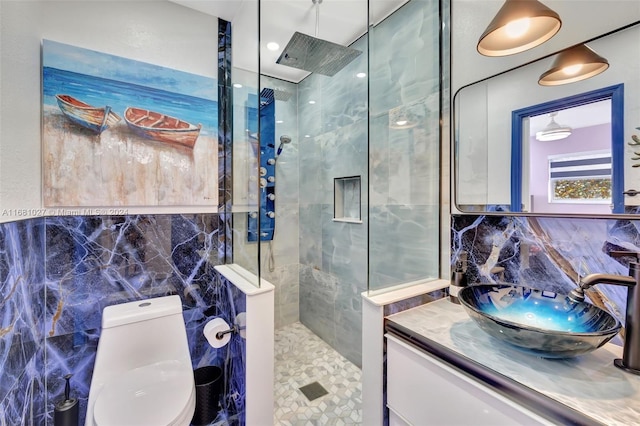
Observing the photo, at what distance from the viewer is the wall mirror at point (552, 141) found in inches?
39.0

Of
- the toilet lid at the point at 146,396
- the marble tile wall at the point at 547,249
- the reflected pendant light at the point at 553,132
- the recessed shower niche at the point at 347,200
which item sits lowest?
the toilet lid at the point at 146,396

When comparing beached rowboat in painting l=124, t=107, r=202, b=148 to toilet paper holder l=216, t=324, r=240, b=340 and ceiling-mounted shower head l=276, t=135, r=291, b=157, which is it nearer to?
ceiling-mounted shower head l=276, t=135, r=291, b=157

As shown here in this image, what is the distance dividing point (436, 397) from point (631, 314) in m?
0.70

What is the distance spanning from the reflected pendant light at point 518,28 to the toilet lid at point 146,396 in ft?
7.16

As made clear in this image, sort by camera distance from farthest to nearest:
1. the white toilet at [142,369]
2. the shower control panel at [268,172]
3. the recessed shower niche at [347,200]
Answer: the shower control panel at [268,172]
the recessed shower niche at [347,200]
the white toilet at [142,369]

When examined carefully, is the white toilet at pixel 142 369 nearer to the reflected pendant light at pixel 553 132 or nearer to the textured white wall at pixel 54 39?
the textured white wall at pixel 54 39

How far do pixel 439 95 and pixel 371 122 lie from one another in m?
0.48

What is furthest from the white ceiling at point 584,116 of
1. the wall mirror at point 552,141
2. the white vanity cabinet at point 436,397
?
the white vanity cabinet at point 436,397

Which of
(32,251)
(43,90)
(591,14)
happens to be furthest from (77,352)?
(591,14)

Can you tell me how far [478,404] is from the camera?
2.93ft

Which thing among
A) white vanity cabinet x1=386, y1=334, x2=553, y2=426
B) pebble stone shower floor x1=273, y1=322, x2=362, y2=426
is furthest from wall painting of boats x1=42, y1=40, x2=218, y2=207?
white vanity cabinet x1=386, y1=334, x2=553, y2=426

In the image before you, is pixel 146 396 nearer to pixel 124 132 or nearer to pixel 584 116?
pixel 124 132

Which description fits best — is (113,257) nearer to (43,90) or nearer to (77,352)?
(77,352)

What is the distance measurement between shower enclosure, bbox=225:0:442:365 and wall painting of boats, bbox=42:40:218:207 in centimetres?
27
